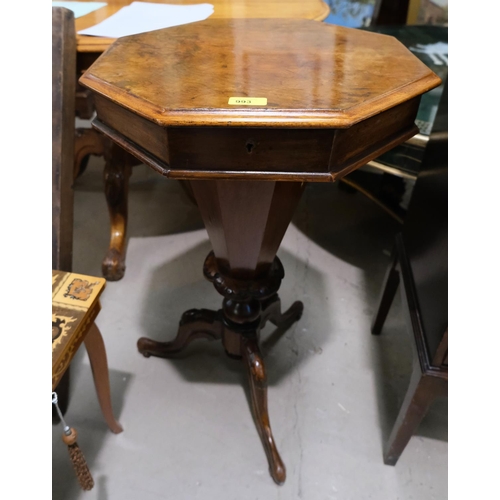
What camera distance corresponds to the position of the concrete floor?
1.05 metres

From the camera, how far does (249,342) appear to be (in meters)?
1.11

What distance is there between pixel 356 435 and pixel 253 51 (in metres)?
0.95

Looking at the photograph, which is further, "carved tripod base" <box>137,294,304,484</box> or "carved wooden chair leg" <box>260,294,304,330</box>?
"carved wooden chair leg" <box>260,294,304,330</box>

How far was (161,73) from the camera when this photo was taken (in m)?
0.69

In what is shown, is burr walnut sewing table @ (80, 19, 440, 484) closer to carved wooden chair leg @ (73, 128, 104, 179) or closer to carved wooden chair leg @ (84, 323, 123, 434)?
carved wooden chair leg @ (84, 323, 123, 434)

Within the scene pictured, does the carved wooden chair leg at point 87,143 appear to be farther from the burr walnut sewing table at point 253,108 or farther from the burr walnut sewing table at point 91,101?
the burr walnut sewing table at point 253,108

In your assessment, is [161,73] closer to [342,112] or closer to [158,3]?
[342,112]

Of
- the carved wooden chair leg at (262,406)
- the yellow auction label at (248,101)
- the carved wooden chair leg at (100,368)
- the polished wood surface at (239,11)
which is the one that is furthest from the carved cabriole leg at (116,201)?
the yellow auction label at (248,101)

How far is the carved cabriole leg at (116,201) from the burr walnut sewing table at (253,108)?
0.74 m

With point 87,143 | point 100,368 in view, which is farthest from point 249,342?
point 87,143

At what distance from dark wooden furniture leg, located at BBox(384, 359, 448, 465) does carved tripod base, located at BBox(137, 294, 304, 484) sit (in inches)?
10.8

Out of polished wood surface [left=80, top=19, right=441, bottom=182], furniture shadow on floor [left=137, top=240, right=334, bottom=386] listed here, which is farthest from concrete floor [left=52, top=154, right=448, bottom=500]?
polished wood surface [left=80, top=19, right=441, bottom=182]

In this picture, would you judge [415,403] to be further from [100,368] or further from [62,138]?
[62,138]

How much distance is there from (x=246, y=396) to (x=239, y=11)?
1.16 metres
